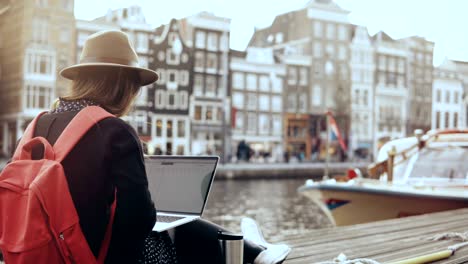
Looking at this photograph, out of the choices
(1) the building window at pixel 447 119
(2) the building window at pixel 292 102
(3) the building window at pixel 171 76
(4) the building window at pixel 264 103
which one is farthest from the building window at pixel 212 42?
(1) the building window at pixel 447 119

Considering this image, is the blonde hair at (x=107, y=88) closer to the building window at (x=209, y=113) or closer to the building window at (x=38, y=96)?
the building window at (x=38, y=96)

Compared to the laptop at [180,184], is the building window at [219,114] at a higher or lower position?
higher

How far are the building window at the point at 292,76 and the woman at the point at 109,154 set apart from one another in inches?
1419

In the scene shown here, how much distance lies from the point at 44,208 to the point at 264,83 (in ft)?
114

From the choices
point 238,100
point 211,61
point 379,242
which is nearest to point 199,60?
point 211,61

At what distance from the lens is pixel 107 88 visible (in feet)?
5.09

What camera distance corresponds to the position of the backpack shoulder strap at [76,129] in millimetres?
1401

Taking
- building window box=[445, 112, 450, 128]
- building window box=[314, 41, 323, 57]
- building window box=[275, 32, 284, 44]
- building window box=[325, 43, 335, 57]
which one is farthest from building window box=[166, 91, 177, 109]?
building window box=[445, 112, 450, 128]

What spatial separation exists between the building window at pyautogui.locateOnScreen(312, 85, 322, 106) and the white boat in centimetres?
3106

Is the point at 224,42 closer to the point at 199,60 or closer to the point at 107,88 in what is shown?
the point at 199,60

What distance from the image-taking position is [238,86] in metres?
34.7

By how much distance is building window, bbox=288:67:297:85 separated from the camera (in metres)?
37.4

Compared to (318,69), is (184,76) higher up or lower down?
lower down

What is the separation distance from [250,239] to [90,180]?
76 centimetres
